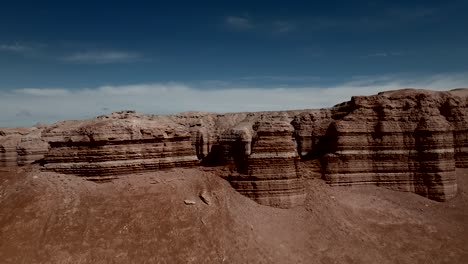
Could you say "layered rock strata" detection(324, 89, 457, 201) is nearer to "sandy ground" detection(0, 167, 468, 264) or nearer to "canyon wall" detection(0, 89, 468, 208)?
"canyon wall" detection(0, 89, 468, 208)

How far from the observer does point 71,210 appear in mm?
19234

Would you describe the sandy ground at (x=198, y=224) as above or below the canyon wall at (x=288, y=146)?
below

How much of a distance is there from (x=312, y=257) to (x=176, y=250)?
8132mm

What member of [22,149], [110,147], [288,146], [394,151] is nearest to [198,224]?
[110,147]

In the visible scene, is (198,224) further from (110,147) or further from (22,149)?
(22,149)

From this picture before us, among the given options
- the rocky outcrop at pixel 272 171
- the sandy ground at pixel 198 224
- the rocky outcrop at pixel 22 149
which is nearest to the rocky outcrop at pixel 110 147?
the sandy ground at pixel 198 224

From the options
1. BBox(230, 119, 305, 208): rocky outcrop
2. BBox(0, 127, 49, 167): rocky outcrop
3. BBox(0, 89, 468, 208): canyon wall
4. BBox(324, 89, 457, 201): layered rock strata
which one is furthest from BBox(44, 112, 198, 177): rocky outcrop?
BBox(324, 89, 457, 201): layered rock strata

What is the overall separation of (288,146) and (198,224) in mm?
8595

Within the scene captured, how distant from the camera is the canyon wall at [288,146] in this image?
2164cm

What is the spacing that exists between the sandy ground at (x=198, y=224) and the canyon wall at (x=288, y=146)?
1251 millimetres

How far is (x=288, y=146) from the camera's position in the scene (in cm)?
2452

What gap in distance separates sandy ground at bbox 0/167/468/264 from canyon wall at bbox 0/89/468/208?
1.25 metres

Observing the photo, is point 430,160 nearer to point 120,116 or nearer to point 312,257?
point 312,257

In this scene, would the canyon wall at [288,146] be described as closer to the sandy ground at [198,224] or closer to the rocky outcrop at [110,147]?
the rocky outcrop at [110,147]
